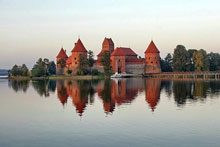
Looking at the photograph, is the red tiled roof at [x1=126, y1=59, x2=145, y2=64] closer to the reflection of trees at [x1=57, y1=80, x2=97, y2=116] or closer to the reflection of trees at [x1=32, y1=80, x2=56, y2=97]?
the reflection of trees at [x1=32, y1=80, x2=56, y2=97]

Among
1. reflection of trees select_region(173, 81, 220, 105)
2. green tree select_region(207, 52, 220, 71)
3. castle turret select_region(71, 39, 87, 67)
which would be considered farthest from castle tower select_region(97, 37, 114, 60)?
reflection of trees select_region(173, 81, 220, 105)

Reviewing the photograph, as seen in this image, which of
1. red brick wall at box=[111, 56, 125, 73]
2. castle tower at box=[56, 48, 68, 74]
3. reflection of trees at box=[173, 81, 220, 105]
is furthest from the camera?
castle tower at box=[56, 48, 68, 74]

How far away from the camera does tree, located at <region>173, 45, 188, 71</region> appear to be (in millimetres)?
82875

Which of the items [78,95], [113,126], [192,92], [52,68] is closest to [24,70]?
[52,68]

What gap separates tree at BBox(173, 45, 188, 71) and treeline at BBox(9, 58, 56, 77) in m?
40.4

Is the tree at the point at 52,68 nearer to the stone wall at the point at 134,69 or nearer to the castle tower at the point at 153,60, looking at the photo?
the stone wall at the point at 134,69

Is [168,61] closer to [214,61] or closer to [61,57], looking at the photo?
[214,61]

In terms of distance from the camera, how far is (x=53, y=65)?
368 ft

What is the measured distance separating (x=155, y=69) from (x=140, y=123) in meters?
80.8

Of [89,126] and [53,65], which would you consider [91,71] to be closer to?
[53,65]

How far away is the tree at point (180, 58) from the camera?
8288cm

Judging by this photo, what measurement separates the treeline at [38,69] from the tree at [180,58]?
133 feet

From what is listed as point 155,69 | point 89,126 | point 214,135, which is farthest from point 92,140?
point 155,69

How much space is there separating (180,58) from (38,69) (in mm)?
43860
